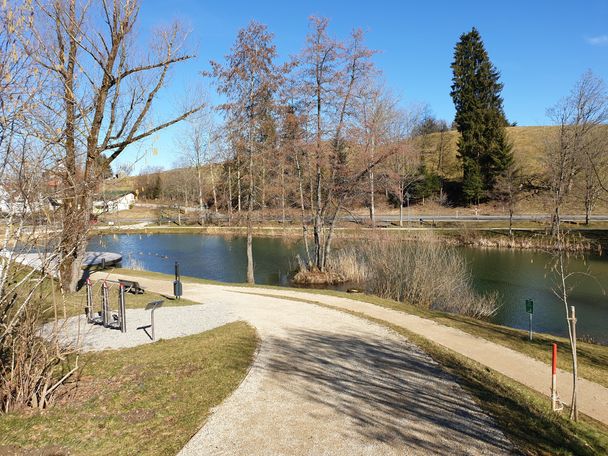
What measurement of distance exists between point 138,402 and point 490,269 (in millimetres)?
23012

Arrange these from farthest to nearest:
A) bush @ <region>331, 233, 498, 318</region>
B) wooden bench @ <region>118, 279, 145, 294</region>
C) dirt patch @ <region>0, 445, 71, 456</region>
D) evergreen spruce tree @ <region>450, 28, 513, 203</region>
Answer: evergreen spruce tree @ <region>450, 28, 513, 203</region>
bush @ <region>331, 233, 498, 318</region>
wooden bench @ <region>118, 279, 145, 294</region>
dirt patch @ <region>0, 445, 71, 456</region>

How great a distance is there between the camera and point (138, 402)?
630 centimetres

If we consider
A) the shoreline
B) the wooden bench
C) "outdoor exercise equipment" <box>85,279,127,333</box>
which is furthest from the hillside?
"outdoor exercise equipment" <box>85,279,127,333</box>

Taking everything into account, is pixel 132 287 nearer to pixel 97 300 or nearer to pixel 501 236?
pixel 97 300

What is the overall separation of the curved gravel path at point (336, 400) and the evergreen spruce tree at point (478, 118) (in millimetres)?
42920

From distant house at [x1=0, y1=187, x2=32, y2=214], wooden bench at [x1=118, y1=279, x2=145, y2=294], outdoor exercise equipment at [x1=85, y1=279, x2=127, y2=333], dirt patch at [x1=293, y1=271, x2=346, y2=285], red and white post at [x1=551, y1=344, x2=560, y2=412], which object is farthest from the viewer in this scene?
dirt patch at [x1=293, y1=271, x2=346, y2=285]

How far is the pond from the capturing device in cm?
1584

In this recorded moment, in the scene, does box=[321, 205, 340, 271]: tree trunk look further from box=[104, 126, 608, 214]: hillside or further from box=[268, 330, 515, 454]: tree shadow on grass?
box=[104, 126, 608, 214]: hillside

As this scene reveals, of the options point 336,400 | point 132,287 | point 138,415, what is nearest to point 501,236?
point 132,287

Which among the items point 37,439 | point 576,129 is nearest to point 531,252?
point 576,129

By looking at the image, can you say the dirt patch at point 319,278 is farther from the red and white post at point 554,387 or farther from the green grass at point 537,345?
the red and white post at point 554,387

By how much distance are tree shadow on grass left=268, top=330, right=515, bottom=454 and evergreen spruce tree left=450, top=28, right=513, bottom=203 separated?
142 ft

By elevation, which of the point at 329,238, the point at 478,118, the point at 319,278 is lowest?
the point at 319,278

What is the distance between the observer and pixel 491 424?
19.0 feet
